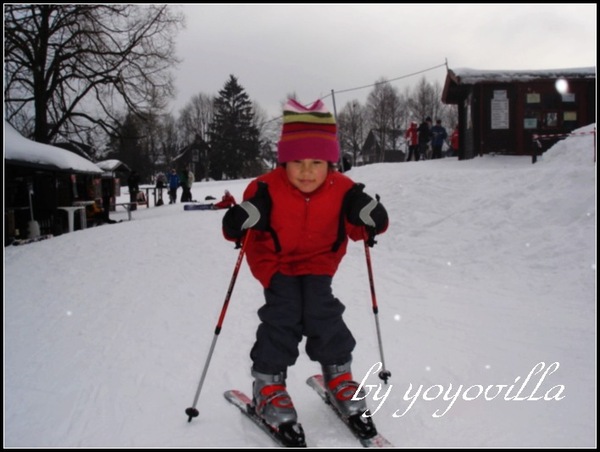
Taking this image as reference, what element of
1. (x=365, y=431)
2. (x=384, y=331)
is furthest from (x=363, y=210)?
(x=384, y=331)

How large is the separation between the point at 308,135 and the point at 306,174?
0.88 ft

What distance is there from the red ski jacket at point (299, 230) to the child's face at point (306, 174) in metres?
0.04

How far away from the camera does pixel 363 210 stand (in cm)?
296

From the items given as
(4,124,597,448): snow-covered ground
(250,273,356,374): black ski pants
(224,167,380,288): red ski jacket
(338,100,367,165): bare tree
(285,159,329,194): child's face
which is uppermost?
(338,100,367,165): bare tree

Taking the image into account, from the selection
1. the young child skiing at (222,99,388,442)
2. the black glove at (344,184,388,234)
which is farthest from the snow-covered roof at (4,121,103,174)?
the black glove at (344,184,388,234)

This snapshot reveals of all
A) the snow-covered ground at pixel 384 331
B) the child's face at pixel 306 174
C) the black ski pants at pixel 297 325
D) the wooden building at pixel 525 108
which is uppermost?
the wooden building at pixel 525 108

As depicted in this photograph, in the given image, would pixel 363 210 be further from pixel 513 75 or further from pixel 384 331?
pixel 513 75

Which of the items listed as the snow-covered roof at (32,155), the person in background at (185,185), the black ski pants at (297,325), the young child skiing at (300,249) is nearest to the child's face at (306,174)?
the young child skiing at (300,249)

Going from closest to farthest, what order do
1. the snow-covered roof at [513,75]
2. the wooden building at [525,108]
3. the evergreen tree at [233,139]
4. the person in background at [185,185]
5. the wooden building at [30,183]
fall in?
the wooden building at [30,183] < the snow-covered roof at [513,75] < the wooden building at [525,108] < the person in background at [185,185] < the evergreen tree at [233,139]

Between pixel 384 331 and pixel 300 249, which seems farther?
pixel 384 331

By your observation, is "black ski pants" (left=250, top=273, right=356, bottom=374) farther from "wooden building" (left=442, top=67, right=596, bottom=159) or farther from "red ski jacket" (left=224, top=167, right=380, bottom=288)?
"wooden building" (left=442, top=67, right=596, bottom=159)

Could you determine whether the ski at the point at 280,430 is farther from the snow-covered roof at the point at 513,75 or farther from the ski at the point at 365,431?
the snow-covered roof at the point at 513,75

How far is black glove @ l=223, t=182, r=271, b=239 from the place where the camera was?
9.36ft

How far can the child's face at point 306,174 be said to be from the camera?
9.67ft
